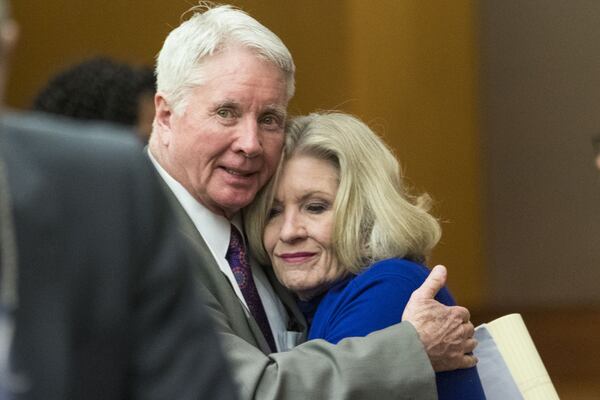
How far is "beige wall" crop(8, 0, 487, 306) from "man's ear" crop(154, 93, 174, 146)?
10.2 ft

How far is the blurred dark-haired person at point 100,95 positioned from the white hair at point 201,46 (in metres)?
0.09

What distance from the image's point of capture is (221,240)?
2910 millimetres

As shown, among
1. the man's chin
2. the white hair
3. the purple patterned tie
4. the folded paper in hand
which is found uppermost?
the white hair

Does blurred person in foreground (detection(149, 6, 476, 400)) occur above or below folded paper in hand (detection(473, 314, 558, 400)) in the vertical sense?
above

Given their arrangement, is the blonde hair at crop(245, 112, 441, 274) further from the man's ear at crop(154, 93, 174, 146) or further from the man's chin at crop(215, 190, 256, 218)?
the man's ear at crop(154, 93, 174, 146)

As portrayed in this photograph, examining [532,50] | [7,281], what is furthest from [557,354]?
[7,281]

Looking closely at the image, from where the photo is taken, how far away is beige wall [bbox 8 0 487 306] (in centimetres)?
627

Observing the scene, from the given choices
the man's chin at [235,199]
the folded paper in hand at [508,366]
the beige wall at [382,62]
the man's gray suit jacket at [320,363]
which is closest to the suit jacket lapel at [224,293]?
the man's gray suit jacket at [320,363]

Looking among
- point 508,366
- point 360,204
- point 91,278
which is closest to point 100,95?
point 360,204

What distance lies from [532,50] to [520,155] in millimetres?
593

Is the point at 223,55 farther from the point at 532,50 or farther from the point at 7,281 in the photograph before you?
the point at 532,50

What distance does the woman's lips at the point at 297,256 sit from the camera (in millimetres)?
2941

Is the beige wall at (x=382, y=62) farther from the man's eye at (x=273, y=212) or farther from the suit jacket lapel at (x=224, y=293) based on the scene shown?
the suit jacket lapel at (x=224, y=293)

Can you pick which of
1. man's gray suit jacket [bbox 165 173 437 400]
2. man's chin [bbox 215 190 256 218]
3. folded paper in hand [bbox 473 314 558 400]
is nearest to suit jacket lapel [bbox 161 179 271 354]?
man's gray suit jacket [bbox 165 173 437 400]
